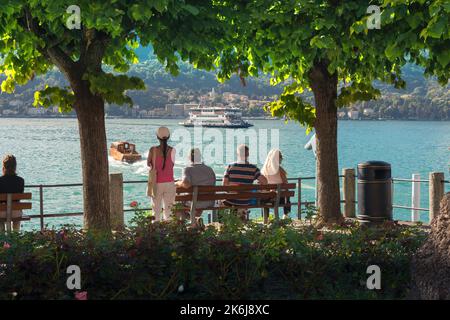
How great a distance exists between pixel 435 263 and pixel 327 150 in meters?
8.39

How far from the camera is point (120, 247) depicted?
23.8 feet

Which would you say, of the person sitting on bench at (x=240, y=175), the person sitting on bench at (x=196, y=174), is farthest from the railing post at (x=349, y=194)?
the person sitting on bench at (x=196, y=174)

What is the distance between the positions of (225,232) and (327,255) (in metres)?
1.07

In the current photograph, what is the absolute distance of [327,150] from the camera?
14984mm

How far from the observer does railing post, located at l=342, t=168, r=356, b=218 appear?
17306 mm

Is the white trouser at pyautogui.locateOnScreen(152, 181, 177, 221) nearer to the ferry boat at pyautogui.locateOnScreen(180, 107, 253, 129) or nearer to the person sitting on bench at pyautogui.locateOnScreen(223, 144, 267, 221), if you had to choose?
the person sitting on bench at pyautogui.locateOnScreen(223, 144, 267, 221)

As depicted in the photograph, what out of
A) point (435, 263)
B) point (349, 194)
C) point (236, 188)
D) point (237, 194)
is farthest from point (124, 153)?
point (435, 263)

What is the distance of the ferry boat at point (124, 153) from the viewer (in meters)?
87.6

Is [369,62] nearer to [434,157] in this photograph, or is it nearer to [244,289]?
[244,289]

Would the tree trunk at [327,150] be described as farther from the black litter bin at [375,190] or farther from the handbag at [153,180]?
the handbag at [153,180]

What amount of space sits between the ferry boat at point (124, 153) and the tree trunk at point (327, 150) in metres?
73.2
